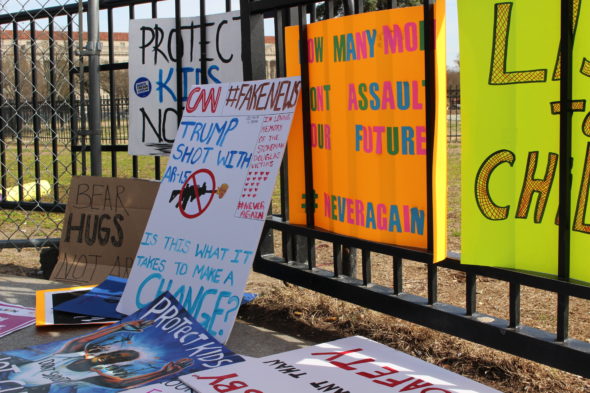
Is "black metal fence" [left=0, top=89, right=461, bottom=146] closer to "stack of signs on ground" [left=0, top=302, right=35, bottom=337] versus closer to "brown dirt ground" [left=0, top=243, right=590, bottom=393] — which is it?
"stack of signs on ground" [left=0, top=302, right=35, bottom=337]

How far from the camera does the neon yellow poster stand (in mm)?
2090

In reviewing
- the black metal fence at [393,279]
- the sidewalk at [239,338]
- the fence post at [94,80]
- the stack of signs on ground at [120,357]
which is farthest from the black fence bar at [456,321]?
the fence post at [94,80]

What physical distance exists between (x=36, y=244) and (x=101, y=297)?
124cm

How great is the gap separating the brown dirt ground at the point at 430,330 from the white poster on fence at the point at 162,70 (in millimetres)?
1041

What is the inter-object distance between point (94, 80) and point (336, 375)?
2756 millimetres

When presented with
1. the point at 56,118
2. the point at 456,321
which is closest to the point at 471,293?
the point at 456,321

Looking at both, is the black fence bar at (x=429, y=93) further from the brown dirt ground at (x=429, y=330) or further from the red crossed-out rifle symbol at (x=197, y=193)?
the red crossed-out rifle symbol at (x=197, y=193)

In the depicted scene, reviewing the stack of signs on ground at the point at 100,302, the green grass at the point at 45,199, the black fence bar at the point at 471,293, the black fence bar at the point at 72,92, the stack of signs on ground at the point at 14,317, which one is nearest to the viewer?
the black fence bar at the point at 471,293

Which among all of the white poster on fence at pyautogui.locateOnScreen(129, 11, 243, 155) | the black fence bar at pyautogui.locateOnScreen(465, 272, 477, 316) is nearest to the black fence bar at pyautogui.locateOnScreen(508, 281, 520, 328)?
the black fence bar at pyautogui.locateOnScreen(465, 272, 477, 316)

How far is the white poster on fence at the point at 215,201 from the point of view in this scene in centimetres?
292

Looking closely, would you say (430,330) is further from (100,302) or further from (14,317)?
(14,317)

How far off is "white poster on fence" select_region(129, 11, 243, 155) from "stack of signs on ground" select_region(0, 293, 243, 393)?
4.56 feet

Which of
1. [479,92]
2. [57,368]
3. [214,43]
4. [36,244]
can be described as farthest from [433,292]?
[36,244]

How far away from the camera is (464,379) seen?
2.32 meters
